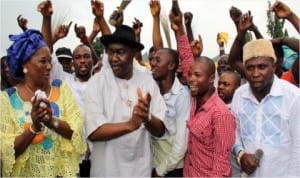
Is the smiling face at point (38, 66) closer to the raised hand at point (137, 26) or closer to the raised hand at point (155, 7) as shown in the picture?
the raised hand at point (155, 7)

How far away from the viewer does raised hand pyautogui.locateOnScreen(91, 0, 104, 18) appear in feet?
15.1

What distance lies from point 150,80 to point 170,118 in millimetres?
417

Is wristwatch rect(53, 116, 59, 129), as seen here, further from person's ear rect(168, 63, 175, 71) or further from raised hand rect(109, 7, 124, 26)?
raised hand rect(109, 7, 124, 26)

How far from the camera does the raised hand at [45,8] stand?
4.39 metres

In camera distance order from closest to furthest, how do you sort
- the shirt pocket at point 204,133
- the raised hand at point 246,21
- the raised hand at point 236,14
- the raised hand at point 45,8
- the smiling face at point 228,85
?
the shirt pocket at point 204,133 < the raised hand at point 246,21 < the raised hand at point 45,8 < the raised hand at point 236,14 < the smiling face at point 228,85

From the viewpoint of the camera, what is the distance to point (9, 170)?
126 inches

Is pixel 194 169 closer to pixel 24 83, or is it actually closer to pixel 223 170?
pixel 223 170

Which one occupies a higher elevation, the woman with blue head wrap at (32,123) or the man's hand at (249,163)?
the woman with blue head wrap at (32,123)

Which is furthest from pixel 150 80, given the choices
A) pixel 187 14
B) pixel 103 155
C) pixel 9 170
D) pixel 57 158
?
pixel 187 14

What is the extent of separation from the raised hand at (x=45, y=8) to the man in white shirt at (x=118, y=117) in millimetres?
1024

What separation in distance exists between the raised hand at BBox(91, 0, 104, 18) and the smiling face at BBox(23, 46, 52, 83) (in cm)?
139

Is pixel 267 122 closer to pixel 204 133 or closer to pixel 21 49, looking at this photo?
pixel 204 133

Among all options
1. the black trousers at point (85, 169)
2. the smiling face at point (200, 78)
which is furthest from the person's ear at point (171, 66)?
the black trousers at point (85, 169)

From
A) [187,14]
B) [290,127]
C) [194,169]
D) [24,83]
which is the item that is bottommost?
[194,169]
